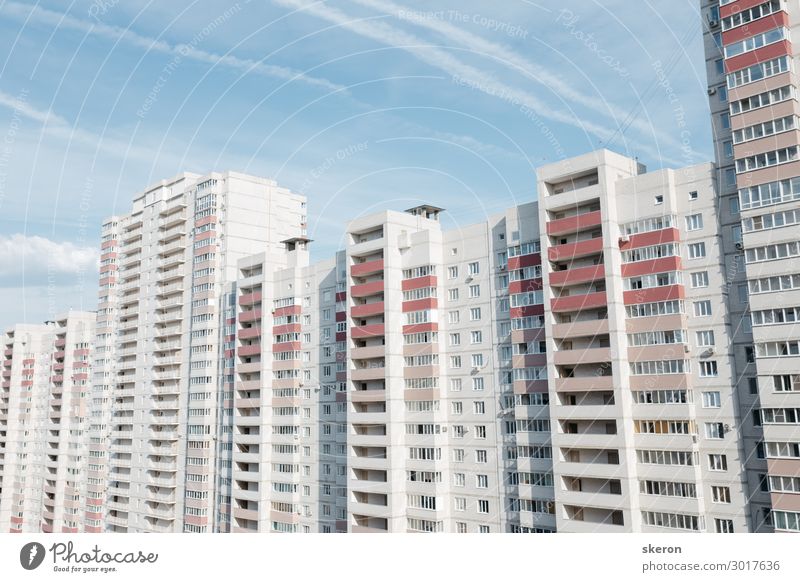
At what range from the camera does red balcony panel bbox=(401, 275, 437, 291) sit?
55031 millimetres

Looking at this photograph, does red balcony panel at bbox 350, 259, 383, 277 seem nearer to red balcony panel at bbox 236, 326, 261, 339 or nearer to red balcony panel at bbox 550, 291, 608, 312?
red balcony panel at bbox 236, 326, 261, 339

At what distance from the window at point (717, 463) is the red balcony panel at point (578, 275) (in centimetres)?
1333

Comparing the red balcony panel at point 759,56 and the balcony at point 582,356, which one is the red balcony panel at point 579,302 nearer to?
the balcony at point 582,356

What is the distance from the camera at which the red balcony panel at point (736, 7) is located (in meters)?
38.9

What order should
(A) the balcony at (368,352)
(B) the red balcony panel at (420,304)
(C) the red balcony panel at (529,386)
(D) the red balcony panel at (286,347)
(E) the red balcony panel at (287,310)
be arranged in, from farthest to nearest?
1. (E) the red balcony panel at (287,310)
2. (D) the red balcony panel at (286,347)
3. (A) the balcony at (368,352)
4. (B) the red balcony panel at (420,304)
5. (C) the red balcony panel at (529,386)

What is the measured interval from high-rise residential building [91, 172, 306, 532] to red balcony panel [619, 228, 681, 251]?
4836cm

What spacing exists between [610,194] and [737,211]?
319 inches

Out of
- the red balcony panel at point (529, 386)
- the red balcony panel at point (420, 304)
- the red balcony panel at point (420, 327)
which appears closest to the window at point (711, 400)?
the red balcony panel at point (529, 386)

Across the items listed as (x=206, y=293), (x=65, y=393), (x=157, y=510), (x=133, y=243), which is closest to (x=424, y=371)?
(x=206, y=293)

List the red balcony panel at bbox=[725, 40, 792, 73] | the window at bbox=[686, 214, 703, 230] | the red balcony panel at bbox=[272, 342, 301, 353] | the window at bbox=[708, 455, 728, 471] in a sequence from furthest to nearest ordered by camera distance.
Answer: the red balcony panel at bbox=[272, 342, 301, 353] → the window at bbox=[686, 214, 703, 230] → the window at bbox=[708, 455, 728, 471] → the red balcony panel at bbox=[725, 40, 792, 73]

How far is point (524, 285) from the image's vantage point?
49.1 metres

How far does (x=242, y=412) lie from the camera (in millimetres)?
70438

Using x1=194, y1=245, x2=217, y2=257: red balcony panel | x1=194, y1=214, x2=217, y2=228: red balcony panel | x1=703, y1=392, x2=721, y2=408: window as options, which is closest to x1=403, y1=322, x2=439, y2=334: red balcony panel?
x1=703, y1=392, x2=721, y2=408: window

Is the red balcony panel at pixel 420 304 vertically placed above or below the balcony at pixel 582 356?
above
